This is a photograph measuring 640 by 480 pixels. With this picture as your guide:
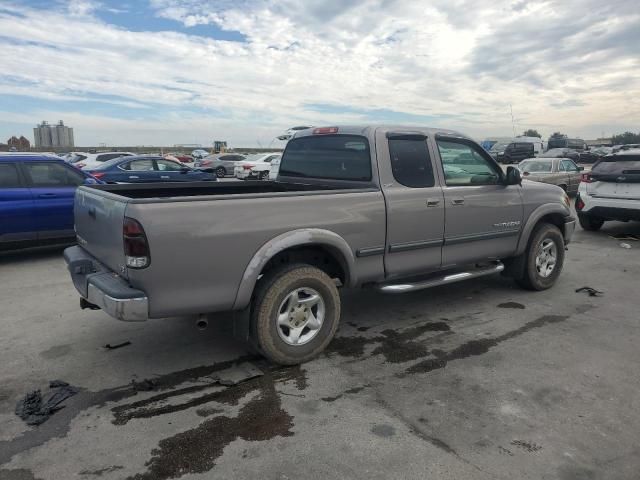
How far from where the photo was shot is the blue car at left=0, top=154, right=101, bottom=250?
294 inches

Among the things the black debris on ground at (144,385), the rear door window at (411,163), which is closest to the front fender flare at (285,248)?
the black debris on ground at (144,385)

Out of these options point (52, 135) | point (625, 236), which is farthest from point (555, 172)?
point (52, 135)

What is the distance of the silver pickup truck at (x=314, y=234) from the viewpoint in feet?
11.1

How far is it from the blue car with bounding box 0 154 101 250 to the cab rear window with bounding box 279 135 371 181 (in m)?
4.20

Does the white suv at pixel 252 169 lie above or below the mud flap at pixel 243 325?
above

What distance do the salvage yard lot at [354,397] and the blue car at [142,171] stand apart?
352 inches

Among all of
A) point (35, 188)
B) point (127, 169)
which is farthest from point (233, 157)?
point (35, 188)

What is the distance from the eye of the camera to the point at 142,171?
47.9 feet

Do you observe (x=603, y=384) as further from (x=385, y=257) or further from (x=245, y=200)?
(x=245, y=200)

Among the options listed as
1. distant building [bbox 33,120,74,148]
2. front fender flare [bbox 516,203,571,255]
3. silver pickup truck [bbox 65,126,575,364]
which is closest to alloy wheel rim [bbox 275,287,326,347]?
silver pickup truck [bbox 65,126,575,364]

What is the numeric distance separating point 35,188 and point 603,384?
25.7 ft

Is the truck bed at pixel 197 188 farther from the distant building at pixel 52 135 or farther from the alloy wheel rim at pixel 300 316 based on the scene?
the distant building at pixel 52 135

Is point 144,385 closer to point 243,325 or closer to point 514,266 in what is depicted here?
point 243,325

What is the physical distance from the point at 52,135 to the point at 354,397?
76.9 m
